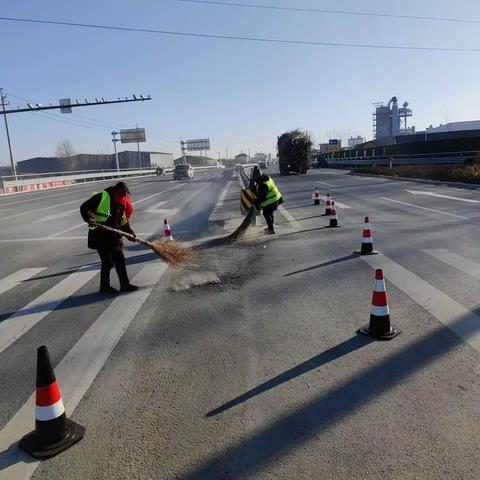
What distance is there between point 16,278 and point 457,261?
299 inches

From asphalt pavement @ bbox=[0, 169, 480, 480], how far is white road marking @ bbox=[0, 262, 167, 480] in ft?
0.06

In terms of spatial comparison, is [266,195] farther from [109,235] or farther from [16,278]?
[16,278]

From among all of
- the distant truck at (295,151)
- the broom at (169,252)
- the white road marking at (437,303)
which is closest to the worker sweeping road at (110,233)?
the broom at (169,252)

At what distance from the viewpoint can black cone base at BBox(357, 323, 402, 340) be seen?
4551 millimetres

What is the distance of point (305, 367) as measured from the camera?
13.1 ft

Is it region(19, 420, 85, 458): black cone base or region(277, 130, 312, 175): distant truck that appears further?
region(277, 130, 312, 175): distant truck

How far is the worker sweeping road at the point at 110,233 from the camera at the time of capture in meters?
6.46

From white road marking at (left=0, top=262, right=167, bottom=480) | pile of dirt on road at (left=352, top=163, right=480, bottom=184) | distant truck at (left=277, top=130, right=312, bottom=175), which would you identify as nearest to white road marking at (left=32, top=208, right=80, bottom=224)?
white road marking at (left=0, top=262, right=167, bottom=480)

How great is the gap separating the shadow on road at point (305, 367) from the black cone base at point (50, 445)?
3.03ft

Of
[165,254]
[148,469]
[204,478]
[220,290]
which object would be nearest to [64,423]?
[148,469]

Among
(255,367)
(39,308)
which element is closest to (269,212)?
(39,308)

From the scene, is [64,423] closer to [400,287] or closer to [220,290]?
[220,290]

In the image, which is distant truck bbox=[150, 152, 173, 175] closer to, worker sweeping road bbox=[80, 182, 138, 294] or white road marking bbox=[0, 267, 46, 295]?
white road marking bbox=[0, 267, 46, 295]

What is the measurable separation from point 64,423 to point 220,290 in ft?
12.0
